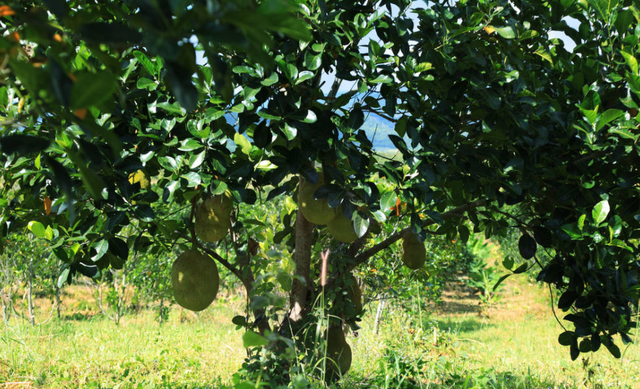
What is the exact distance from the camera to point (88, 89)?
47cm

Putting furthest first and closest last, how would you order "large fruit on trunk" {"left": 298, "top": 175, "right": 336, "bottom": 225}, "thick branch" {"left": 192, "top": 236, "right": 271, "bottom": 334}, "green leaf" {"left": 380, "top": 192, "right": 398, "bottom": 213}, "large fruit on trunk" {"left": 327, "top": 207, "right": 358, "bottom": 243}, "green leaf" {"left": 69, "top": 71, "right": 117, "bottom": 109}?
→ "thick branch" {"left": 192, "top": 236, "right": 271, "bottom": 334}
"large fruit on trunk" {"left": 327, "top": 207, "right": 358, "bottom": 243}
"large fruit on trunk" {"left": 298, "top": 175, "right": 336, "bottom": 225}
"green leaf" {"left": 380, "top": 192, "right": 398, "bottom": 213}
"green leaf" {"left": 69, "top": 71, "right": 117, "bottom": 109}

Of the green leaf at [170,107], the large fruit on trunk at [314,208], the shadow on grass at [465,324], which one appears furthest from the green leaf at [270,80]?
the shadow on grass at [465,324]

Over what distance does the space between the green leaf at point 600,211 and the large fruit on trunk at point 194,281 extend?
137 cm

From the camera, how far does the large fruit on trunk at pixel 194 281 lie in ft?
6.83

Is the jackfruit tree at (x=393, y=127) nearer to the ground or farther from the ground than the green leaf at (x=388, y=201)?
farther from the ground

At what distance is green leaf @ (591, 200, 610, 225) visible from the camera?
1.63m

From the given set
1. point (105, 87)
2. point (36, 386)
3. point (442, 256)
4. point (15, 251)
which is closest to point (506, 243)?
point (442, 256)

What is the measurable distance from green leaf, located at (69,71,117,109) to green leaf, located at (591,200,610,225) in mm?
1589

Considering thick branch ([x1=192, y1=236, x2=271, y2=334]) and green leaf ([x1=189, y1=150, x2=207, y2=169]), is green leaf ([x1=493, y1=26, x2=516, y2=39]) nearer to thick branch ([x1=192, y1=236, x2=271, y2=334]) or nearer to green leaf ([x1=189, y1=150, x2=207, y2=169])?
green leaf ([x1=189, y1=150, x2=207, y2=169])

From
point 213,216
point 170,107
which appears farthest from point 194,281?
point 170,107

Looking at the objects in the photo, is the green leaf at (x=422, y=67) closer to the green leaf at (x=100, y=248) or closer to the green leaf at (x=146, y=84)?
the green leaf at (x=146, y=84)

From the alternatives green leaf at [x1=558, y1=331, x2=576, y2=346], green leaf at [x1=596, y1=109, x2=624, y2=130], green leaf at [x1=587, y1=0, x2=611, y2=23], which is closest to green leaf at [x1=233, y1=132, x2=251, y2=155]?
green leaf at [x1=596, y1=109, x2=624, y2=130]

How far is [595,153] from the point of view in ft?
5.75

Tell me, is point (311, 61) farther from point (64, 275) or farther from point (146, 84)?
point (64, 275)
